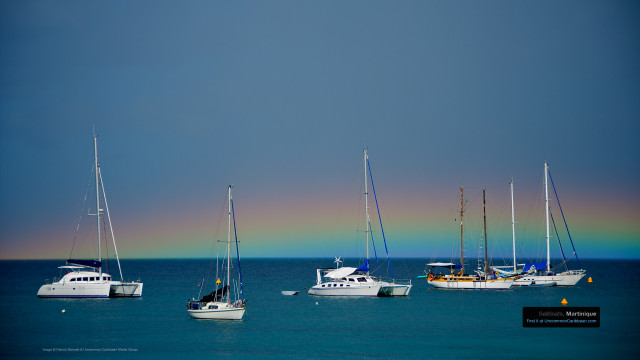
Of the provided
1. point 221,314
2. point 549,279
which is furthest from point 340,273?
point 549,279

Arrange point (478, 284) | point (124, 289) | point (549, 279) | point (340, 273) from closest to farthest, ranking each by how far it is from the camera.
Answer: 1. point (124, 289)
2. point (340, 273)
3. point (478, 284)
4. point (549, 279)

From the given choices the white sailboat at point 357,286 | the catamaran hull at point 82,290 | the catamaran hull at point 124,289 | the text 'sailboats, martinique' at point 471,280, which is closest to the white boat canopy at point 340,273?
the white sailboat at point 357,286

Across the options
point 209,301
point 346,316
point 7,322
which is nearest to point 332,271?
point 346,316

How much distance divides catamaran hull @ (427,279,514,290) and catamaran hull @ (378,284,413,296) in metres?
13.8

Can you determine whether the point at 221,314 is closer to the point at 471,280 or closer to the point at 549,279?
the point at 471,280

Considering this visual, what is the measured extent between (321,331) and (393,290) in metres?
27.4

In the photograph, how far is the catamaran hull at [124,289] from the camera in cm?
8069

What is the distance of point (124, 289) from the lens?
82188mm

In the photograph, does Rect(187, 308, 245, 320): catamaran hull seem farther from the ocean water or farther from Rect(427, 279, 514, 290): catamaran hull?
Rect(427, 279, 514, 290): catamaran hull

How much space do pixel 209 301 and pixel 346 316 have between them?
14.6 meters

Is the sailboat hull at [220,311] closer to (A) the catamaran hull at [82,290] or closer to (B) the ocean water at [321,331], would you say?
(B) the ocean water at [321,331]

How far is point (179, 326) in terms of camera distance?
60750 mm

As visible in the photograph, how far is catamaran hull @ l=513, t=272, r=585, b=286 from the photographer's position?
98.8m

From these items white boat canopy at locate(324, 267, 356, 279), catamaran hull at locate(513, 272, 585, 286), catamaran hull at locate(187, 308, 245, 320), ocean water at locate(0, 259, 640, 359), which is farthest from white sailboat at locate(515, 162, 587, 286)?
catamaran hull at locate(187, 308, 245, 320)
